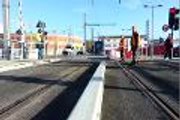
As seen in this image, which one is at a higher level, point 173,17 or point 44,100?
point 173,17

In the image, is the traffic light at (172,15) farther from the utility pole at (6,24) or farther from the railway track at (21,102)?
the utility pole at (6,24)

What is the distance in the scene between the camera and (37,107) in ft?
40.9

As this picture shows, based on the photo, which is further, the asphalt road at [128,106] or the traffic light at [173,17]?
the traffic light at [173,17]

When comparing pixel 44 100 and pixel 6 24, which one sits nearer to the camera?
pixel 44 100

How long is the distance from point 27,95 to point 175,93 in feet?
13.6

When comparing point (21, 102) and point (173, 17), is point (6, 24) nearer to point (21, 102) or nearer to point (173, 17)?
point (173, 17)

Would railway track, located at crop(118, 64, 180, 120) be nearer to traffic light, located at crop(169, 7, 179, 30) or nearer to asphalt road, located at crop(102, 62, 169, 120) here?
asphalt road, located at crop(102, 62, 169, 120)

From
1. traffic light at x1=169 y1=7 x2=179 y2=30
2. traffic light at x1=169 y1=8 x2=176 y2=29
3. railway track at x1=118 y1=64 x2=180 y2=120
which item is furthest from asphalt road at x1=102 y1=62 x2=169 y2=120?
traffic light at x1=169 y1=8 x2=176 y2=29

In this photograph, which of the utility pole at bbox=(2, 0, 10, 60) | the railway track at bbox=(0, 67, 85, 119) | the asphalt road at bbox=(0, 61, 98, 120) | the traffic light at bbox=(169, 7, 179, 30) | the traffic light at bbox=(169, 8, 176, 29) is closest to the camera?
the asphalt road at bbox=(0, 61, 98, 120)

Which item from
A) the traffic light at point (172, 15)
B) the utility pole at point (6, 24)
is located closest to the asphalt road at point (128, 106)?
the traffic light at point (172, 15)

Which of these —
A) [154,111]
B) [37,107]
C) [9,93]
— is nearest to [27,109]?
[37,107]

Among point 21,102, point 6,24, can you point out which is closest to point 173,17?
point 21,102

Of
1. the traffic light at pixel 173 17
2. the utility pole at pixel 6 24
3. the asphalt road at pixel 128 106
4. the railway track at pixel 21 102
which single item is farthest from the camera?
the utility pole at pixel 6 24

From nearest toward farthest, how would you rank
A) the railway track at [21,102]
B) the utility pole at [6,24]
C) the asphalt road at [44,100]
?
1. the asphalt road at [44,100]
2. the railway track at [21,102]
3. the utility pole at [6,24]
